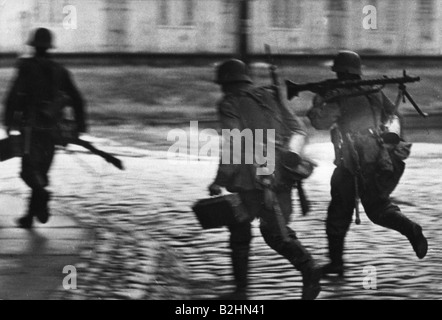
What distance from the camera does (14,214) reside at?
29.8 ft

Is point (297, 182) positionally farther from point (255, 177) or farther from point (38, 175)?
point (38, 175)

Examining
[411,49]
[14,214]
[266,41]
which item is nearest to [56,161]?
[14,214]

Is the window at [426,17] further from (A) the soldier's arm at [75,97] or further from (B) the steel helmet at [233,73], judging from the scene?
(A) the soldier's arm at [75,97]

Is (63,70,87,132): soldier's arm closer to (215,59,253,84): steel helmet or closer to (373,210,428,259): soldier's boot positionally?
(215,59,253,84): steel helmet

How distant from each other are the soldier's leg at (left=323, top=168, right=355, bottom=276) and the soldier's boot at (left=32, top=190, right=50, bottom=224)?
91.8 inches

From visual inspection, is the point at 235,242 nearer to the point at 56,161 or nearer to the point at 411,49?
the point at 56,161

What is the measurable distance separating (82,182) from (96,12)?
76.0 inches

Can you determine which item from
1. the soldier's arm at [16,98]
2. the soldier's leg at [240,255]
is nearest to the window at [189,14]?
the soldier's arm at [16,98]

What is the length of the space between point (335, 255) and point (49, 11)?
2.82 metres

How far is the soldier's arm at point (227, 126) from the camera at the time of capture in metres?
6.88

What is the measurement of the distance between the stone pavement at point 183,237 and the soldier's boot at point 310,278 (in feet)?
0.76

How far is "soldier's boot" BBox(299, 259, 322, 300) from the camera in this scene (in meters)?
6.86

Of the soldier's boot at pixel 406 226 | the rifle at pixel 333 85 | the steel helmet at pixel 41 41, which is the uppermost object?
the steel helmet at pixel 41 41
